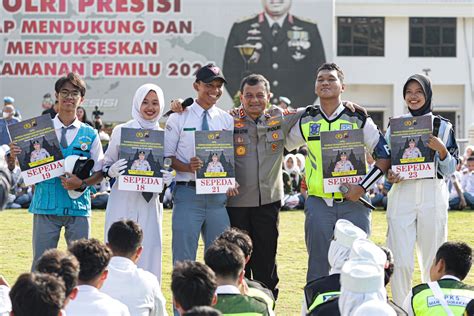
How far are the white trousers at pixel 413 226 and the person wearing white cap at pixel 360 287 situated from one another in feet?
10.6

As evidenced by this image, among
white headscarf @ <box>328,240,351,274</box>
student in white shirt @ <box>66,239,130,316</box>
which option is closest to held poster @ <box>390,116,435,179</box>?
white headscarf @ <box>328,240,351,274</box>

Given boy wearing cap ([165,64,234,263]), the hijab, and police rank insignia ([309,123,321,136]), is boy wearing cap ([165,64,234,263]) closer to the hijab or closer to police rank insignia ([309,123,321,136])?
police rank insignia ([309,123,321,136])

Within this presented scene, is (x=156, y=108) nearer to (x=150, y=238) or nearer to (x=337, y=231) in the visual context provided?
(x=150, y=238)

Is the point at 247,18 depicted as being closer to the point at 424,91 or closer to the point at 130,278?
the point at 424,91

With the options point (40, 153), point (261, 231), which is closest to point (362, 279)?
point (261, 231)

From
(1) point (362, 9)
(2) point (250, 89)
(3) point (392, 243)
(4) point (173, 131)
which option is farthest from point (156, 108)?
(1) point (362, 9)

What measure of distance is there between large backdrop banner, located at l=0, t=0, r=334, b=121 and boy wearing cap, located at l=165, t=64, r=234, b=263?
29.2 m

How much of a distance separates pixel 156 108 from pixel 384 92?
125ft

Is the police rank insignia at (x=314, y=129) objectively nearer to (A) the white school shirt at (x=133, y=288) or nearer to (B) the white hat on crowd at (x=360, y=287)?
(A) the white school shirt at (x=133, y=288)

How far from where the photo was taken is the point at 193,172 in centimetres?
782

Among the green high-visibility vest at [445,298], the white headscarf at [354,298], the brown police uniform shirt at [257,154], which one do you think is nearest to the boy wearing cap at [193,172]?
the brown police uniform shirt at [257,154]

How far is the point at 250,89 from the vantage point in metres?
Result: 8.02

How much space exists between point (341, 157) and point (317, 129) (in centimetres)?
35

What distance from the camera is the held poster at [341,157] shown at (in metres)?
7.75
